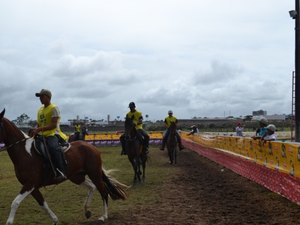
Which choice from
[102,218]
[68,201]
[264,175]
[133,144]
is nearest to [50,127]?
[102,218]

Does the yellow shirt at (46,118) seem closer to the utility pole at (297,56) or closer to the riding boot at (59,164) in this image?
the riding boot at (59,164)

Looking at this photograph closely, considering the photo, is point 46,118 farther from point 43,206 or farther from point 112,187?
point 112,187

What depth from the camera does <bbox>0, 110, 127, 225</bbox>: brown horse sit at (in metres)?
7.90

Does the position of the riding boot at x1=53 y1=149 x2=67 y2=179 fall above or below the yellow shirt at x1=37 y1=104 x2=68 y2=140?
below

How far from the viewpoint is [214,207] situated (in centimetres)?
998

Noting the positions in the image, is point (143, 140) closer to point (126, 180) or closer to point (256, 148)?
point (126, 180)

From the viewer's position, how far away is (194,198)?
444 inches

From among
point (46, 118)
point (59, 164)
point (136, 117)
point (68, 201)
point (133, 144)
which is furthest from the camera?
point (136, 117)

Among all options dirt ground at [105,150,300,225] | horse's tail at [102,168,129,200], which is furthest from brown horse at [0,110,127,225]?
dirt ground at [105,150,300,225]

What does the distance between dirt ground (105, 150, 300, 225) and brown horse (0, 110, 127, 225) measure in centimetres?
76

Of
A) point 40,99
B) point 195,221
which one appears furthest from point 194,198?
point 40,99

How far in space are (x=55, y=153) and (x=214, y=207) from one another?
13.0 feet

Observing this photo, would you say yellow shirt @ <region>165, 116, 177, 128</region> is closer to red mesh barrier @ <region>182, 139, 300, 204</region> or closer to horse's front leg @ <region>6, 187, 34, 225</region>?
red mesh barrier @ <region>182, 139, 300, 204</region>

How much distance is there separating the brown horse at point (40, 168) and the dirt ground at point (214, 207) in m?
0.76
